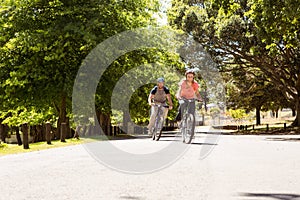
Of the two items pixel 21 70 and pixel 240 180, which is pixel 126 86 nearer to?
pixel 21 70

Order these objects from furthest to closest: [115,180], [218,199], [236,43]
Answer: [236,43] < [115,180] < [218,199]

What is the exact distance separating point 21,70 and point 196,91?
15203mm

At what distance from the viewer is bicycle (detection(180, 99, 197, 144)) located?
1296 centimetres

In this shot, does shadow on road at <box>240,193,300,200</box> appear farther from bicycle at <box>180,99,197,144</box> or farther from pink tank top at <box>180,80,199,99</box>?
bicycle at <box>180,99,197,144</box>

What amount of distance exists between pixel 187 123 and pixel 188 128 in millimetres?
421

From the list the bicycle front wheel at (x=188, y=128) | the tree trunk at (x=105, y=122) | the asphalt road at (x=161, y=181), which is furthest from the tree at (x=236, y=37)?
the asphalt road at (x=161, y=181)

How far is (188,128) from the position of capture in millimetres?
13625

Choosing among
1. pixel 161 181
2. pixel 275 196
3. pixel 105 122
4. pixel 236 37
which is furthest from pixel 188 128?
pixel 105 122

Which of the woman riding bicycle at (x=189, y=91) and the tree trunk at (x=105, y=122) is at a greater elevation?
the woman riding bicycle at (x=189, y=91)

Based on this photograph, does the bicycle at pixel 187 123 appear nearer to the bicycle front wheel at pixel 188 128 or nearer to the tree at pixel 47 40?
the bicycle front wheel at pixel 188 128

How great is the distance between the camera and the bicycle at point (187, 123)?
12964 millimetres

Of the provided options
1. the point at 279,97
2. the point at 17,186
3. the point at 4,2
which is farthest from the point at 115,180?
the point at 279,97

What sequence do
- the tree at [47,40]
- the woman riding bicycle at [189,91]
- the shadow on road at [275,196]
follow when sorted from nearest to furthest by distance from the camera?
1. the shadow on road at [275,196]
2. the woman riding bicycle at [189,91]
3. the tree at [47,40]

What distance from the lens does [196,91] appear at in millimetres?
12656
